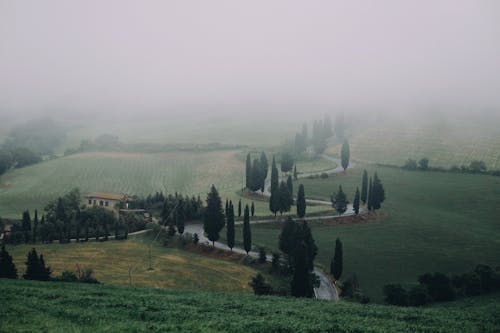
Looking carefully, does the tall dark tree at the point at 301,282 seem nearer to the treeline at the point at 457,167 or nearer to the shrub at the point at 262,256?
the shrub at the point at 262,256

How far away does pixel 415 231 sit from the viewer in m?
74.7

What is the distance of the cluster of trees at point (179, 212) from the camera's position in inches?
3140

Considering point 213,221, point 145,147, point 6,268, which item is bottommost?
point 6,268

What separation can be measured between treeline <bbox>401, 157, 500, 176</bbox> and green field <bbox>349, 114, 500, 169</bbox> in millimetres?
3214

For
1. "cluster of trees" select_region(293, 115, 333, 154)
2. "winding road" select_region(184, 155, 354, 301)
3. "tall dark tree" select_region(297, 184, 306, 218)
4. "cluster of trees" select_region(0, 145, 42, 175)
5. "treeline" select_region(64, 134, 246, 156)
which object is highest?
"cluster of trees" select_region(293, 115, 333, 154)

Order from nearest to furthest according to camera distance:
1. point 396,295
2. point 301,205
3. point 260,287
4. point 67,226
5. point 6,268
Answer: point 396,295 < point 260,287 < point 6,268 < point 67,226 < point 301,205

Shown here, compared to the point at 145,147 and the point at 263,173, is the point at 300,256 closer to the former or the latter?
the point at 263,173

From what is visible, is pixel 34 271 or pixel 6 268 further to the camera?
pixel 6 268

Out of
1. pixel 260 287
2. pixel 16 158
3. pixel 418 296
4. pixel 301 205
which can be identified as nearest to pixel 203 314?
pixel 260 287

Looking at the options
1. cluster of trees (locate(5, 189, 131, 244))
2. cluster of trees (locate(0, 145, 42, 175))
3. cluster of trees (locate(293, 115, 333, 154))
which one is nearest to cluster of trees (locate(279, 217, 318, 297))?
cluster of trees (locate(5, 189, 131, 244))

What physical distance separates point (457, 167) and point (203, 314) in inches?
4042

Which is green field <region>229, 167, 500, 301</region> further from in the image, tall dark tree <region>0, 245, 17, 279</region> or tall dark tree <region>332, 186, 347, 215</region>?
tall dark tree <region>0, 245, 17, 279</region>

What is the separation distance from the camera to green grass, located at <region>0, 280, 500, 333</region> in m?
35.1

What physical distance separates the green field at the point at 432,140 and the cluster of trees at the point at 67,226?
85.1 metres
